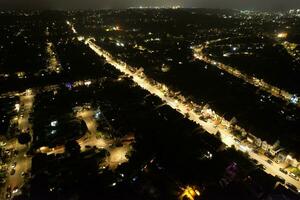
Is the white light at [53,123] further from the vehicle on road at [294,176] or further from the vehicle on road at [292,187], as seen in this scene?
the vehicle on road at [294,176]

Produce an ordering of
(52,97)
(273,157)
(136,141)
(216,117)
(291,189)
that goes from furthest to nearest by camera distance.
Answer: (52,97) < (216,117) < (136,141) < (273,157) < (291,189)

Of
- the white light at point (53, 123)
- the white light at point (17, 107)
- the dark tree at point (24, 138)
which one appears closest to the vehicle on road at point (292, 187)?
the white light at point (53, 123)

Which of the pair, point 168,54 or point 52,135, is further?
point 168,54

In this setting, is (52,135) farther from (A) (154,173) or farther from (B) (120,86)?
(B) (120,86)

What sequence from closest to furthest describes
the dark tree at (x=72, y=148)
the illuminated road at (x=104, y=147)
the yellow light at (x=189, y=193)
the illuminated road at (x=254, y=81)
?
the yellow light at (x=189, y=193)
the illuminated road at (x=104, y=147)
the dark tree at (x=72, y=148)
the illuminated road at (x=254, y=81)

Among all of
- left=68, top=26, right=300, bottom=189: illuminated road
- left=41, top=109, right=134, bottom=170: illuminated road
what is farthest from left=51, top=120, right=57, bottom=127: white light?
left=68, top=26, right=300, bottom=189: illuminated road

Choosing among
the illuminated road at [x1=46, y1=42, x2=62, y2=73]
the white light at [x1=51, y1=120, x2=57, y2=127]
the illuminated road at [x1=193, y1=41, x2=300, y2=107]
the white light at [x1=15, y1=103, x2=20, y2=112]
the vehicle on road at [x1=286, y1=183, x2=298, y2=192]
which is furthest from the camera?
the illuminated road at [x1=46, y1=42, x2=62, y2=73]

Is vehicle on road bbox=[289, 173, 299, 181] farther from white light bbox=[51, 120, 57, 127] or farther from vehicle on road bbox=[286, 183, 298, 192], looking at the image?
white light bbox=[51, 120, 57, 127]

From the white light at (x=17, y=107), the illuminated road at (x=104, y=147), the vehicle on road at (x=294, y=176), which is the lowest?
the white light at (x=17, y=107)

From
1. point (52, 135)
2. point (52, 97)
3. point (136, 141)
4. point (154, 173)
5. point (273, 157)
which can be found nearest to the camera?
point (154, 173)

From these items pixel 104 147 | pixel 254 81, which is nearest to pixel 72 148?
pixel 104 147

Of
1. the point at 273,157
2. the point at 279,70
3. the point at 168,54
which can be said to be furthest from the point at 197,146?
the point at 168,54
